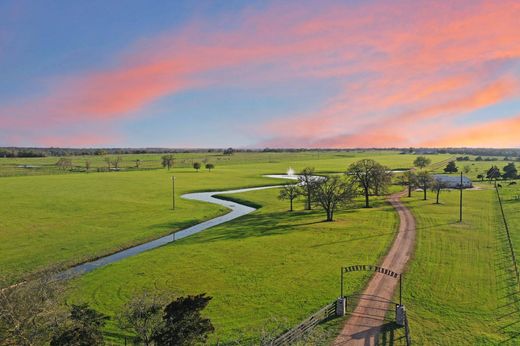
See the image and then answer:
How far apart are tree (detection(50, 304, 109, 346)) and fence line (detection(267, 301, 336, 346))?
426 inches

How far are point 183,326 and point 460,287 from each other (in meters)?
28.2

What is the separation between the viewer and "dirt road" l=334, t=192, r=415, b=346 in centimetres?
2639

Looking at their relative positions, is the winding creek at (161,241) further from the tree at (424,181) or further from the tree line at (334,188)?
the tree at (424,181)

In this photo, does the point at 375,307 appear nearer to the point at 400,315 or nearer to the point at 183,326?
the point at 400,315

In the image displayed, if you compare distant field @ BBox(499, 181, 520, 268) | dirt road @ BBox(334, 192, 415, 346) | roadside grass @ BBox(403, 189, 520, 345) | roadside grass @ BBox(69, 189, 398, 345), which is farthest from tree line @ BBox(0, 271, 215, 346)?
distant field @ BBox(499, 181, 520, 268)

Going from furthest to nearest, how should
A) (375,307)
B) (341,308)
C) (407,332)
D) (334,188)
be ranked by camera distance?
(334,188)
(375,307)
(341,308)
(407,332)

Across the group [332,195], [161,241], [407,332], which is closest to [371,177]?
[332,195]

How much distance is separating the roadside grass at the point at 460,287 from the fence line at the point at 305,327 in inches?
254

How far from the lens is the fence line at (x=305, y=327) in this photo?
25.0m

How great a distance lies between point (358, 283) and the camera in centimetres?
3638

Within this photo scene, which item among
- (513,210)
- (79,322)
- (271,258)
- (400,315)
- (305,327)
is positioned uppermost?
(79,322)

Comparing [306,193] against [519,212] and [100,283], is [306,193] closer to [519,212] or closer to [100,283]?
[519,212]

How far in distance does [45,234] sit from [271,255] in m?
37.1

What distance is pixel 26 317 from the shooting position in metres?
22.1
